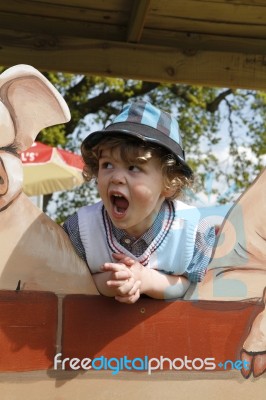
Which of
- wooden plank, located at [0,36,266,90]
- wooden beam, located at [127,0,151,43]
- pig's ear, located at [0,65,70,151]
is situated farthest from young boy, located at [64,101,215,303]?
wooden plank, located at [0,36,266,90]

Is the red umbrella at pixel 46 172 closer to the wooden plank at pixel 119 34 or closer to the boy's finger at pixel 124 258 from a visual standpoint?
the wooden plank at pixel 119 34

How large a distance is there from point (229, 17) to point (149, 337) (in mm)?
1454

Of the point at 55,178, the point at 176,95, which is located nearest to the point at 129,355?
the point at 55,178

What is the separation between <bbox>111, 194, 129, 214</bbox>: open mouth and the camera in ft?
4.08

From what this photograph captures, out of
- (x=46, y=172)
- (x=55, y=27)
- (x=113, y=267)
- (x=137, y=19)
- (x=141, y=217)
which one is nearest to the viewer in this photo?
(x=113, y=267)

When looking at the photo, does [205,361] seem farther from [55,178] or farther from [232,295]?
[55,178]

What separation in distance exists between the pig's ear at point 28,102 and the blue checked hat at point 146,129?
0.33 ft

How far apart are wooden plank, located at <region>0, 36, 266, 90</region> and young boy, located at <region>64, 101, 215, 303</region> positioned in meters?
1.09

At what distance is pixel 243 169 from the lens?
1087 centimetres

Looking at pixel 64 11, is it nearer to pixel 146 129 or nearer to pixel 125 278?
pixel 146 129

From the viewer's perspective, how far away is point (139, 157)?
1245mm

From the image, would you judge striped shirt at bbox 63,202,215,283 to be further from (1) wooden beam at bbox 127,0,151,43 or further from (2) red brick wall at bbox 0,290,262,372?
(1) wooden beam at bbox 127,0,151,43

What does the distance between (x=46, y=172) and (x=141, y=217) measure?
346cm

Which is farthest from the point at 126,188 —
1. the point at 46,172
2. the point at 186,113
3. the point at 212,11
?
the point at 186,113
